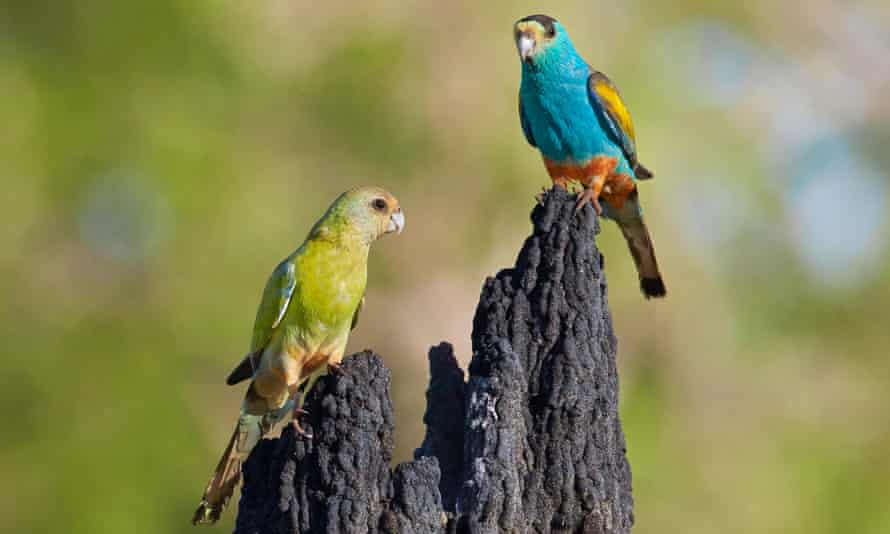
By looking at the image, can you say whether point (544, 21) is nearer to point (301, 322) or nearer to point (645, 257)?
point (645, 257)

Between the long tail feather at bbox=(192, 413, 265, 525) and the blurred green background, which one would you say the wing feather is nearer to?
the long tail feather at bbox=(192, 413, 265, 525)

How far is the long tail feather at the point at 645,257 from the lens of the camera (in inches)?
345

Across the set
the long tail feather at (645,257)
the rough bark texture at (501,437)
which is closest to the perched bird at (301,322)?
the rough bark texture at (501,437)

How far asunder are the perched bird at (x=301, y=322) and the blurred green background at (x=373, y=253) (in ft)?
23.2

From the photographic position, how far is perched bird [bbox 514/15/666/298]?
27.7ft

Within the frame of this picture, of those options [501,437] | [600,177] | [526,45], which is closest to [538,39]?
[526,45]

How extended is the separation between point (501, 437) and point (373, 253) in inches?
371

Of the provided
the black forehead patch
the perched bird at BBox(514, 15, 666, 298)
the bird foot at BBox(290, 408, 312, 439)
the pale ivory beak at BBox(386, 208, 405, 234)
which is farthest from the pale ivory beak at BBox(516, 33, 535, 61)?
the bird foot at BBox(290, 408, 312, 439)

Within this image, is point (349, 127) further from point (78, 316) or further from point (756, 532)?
Result: point (756, 532)

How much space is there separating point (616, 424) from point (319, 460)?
1.26m

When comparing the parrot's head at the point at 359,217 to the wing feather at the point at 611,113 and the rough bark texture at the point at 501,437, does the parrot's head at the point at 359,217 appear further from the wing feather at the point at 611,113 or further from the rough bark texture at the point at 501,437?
the wing feather at the point at 611,113

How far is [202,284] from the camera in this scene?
14.5 meters

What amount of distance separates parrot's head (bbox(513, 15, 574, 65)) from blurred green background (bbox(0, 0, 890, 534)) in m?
5.90

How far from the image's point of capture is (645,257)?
884cm
